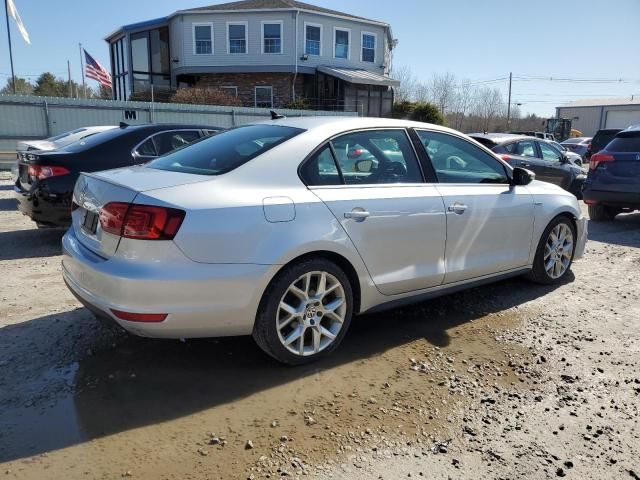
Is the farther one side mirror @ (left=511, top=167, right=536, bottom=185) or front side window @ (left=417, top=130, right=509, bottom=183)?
side mirror @ (left=511, top=167, right=536, bottom=185)

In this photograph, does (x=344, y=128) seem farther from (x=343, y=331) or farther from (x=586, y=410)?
(x=586, y=410)

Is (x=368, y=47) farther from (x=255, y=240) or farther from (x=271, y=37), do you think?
(x=255, y=240)

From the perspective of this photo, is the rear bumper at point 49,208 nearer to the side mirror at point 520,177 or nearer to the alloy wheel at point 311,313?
the alloy wheel at point 311,313

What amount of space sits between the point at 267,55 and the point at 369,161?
26.8m

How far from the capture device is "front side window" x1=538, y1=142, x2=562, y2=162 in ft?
38.0

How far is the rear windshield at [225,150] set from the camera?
346 centimetres

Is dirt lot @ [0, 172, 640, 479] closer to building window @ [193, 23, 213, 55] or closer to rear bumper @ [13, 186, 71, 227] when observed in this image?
rear bumper @ [13, 186, 71, 227]

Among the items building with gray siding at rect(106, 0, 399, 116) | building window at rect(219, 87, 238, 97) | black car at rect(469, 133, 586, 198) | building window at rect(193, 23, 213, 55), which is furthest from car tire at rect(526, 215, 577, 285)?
building window at rect(193, 23, 213, 55)

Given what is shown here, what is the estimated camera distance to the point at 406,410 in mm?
3021

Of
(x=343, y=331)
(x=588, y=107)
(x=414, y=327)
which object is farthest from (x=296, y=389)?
(x=588, y=107)

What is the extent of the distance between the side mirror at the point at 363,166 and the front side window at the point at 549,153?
8.99m

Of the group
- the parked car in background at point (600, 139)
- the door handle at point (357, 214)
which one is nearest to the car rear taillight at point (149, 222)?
the door handle at point (357, 214)

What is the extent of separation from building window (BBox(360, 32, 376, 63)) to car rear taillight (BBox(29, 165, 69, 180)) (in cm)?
2699

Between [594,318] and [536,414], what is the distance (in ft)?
6.25
